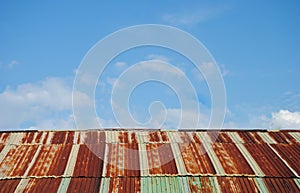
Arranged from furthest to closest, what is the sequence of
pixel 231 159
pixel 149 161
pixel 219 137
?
pixel 219 137 < pixel 231 159 < pixel 149 161

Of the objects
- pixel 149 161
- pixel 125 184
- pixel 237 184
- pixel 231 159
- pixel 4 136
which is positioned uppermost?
pixel 4 136

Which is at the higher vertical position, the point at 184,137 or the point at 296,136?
the point at 184,137

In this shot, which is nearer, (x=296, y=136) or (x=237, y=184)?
(x=237, y=184)

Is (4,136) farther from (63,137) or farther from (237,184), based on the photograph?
(237,184)

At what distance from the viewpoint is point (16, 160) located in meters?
16.4

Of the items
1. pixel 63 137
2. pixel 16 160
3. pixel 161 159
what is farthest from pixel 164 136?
pixel 16 160

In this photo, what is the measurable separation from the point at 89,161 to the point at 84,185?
1.91 metres

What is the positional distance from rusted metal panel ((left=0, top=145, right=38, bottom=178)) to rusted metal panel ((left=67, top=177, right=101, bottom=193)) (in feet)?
8.25

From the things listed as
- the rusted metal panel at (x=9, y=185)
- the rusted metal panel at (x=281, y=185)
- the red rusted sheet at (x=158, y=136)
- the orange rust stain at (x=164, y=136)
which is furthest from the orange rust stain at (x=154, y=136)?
the rusted metal panel at (x=9, y=185)

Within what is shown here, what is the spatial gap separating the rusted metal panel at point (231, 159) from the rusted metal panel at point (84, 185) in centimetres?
597

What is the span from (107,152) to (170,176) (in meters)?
3.66

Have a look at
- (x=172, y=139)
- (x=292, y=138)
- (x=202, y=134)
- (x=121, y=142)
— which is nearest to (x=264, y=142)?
(x=292, y=138)

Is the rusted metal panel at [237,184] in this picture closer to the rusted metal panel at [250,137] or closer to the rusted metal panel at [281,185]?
the rusted metal panel at [281,185]

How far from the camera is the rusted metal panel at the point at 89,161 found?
50.8ft
